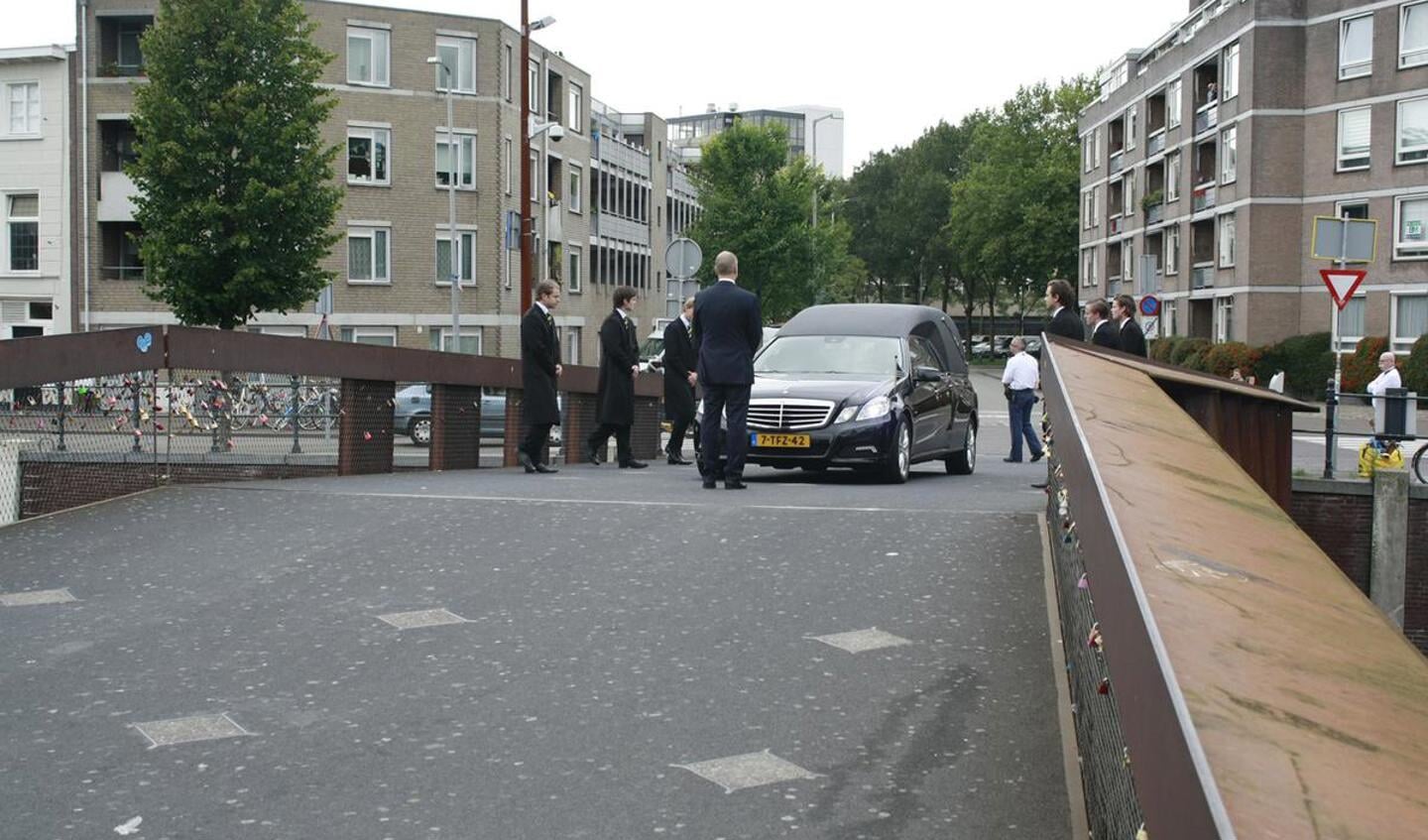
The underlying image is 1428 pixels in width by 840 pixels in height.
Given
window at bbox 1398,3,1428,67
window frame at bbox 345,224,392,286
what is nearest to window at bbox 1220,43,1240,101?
window at bbox 1398,3,1428,67

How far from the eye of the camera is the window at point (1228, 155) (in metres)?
58.8

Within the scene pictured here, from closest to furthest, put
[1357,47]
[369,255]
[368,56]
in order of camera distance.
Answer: [1357,47]
[369,255]
[368,56]

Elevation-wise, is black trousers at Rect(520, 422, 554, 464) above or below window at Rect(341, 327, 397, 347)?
below

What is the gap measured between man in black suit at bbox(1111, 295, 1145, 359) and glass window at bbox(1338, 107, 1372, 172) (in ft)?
141

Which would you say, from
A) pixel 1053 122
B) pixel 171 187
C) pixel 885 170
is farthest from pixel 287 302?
pixel 885 170

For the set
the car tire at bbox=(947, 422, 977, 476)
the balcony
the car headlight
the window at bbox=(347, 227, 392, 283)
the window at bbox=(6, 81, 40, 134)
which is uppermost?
the window at bbox=(6, 81, 40, 134)

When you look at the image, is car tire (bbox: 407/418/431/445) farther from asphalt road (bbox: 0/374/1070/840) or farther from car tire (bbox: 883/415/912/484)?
asphalt road (bbox: 0/374/1070/840)

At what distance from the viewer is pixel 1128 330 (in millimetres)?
14266

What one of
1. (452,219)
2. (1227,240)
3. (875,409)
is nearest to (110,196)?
(452,219)

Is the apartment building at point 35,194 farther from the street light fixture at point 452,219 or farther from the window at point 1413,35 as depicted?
the window at point 1413,35

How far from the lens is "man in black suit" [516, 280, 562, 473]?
49.6 feet

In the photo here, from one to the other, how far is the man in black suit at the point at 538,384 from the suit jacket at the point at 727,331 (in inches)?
105

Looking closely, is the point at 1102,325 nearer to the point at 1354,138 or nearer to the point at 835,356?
the point at 835,356

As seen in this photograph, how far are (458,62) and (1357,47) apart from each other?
103ft
